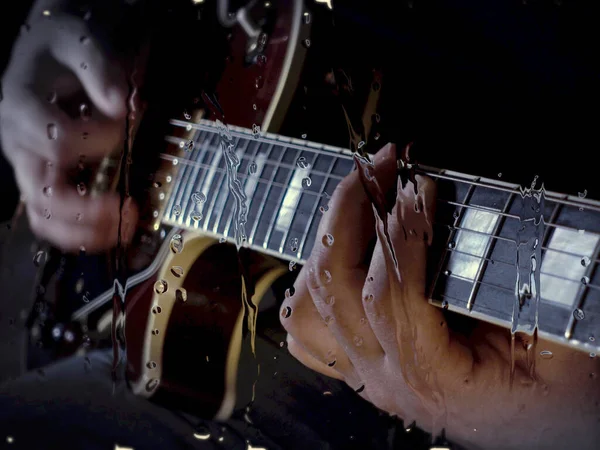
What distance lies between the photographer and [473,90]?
333 mm

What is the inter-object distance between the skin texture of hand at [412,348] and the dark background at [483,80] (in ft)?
0.13

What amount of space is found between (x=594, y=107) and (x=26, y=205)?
0.45m

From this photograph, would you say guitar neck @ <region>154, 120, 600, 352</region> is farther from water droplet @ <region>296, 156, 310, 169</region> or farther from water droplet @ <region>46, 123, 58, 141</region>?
water droplet @ <region>46, 123, 58, 141</region>

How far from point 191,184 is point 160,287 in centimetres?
9

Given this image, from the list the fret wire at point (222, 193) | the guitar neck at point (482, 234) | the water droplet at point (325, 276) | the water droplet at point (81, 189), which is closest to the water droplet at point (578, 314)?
the guitar neck at point (482, 234)

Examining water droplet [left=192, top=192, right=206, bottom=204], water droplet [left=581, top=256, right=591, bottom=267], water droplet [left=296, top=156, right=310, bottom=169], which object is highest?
water droplet [left=296, top=156, right=310, bottom=169]

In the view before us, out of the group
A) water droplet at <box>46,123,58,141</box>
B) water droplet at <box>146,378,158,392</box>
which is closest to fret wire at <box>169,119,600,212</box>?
water droplet at <box>46,123,58,141</box>

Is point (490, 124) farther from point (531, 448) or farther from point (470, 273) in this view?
point (531, 448)

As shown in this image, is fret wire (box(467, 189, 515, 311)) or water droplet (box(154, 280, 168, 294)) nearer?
fret wire (box(467, 189, 515, 311))

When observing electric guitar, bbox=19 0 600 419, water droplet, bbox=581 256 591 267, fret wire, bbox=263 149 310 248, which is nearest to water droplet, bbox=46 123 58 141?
electric guitar, bbox=19 0 600 419

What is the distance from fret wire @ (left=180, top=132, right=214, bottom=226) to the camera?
16.1 inches

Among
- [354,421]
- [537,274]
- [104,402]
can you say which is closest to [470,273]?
[537,274]

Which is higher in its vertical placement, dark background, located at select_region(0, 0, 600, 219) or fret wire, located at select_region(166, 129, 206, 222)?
dark background, located at select_region(0, 0, 600, 219)

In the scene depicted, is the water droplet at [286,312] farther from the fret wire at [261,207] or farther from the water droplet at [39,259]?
the water droplet at [39,259]
